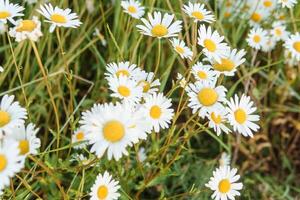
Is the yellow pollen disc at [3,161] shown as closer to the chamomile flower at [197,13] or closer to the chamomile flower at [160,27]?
the chamomile flower at [160,27]

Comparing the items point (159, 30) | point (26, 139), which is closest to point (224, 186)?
point (159, 30)

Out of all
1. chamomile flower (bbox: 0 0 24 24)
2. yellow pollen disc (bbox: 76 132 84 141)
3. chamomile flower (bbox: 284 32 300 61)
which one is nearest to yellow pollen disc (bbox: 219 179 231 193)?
yellow pollen disc (bbox: 76 132 84 141)

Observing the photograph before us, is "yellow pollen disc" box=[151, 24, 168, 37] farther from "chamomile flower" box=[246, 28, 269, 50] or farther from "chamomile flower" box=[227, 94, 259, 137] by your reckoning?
"chamomile flower" box=[246, 28, 269, 50]

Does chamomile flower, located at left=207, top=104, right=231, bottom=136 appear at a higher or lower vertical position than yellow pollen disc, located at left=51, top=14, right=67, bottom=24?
lower

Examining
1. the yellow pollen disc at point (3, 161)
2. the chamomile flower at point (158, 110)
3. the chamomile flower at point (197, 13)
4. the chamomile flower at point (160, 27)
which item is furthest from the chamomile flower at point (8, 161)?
the chamomile flower at point (197, 13)

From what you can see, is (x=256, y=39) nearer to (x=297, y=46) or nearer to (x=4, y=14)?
(x=297, y=46)

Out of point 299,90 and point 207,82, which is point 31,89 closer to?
point 207,82
